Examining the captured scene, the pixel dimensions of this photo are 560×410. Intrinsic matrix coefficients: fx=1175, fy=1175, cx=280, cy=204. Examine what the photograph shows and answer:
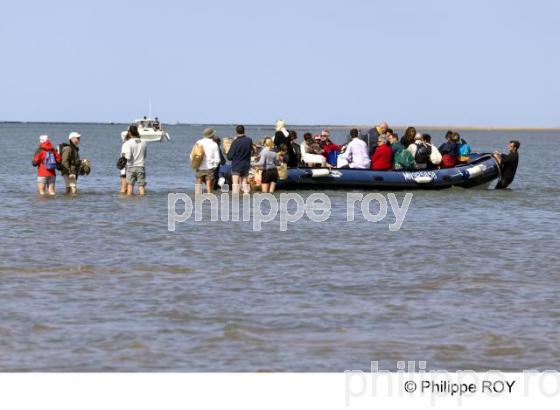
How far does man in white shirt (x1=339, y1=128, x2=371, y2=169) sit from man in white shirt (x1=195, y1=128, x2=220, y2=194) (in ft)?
8.60

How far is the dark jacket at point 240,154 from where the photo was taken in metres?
19.7

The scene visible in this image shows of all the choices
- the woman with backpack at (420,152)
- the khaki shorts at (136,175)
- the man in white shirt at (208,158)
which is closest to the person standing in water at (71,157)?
the khaki shorts at (136,175)

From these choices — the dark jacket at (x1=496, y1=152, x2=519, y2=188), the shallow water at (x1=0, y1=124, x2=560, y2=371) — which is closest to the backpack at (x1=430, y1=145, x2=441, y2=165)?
the dark jacket at (x1=496, y1=152, x2=519, y2=188)

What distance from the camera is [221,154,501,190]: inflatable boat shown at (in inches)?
838

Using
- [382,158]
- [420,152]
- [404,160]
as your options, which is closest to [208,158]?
[382,158]

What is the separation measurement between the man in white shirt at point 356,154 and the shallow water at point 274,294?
405cm

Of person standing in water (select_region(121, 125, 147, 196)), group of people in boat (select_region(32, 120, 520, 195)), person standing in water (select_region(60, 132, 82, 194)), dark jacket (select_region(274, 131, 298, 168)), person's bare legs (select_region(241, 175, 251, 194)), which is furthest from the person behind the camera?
dark jacket (select_region(274, 131, 298, 168))

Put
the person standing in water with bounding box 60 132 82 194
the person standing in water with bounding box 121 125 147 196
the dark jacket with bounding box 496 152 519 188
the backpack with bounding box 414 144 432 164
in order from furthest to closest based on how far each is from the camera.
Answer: the dark jacket with bounding box 496 152 519 188 → the backpack with bounding box 414 144 432 164 → the person standing in water with bounding box 121 125 147 196 → the person standing in water with bounding box 60 132 82 194

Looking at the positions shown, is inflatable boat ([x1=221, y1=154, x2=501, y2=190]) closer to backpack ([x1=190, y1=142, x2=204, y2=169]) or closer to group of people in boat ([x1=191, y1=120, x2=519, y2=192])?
group of people in boat ([x1=191, y1=120, x2=519, y2=192])

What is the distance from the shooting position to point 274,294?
32.9ft

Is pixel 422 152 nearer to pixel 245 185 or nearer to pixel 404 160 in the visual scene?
pixel 404 160

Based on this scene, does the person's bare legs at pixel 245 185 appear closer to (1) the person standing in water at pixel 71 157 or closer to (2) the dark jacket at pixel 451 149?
(1) the person standing in water at pixel 71 157

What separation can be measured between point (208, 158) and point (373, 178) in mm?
3255

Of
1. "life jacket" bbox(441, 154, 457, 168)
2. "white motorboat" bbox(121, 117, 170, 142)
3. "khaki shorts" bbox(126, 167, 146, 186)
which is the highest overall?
"life jacket" bbox(441, 154, 457, 168)
